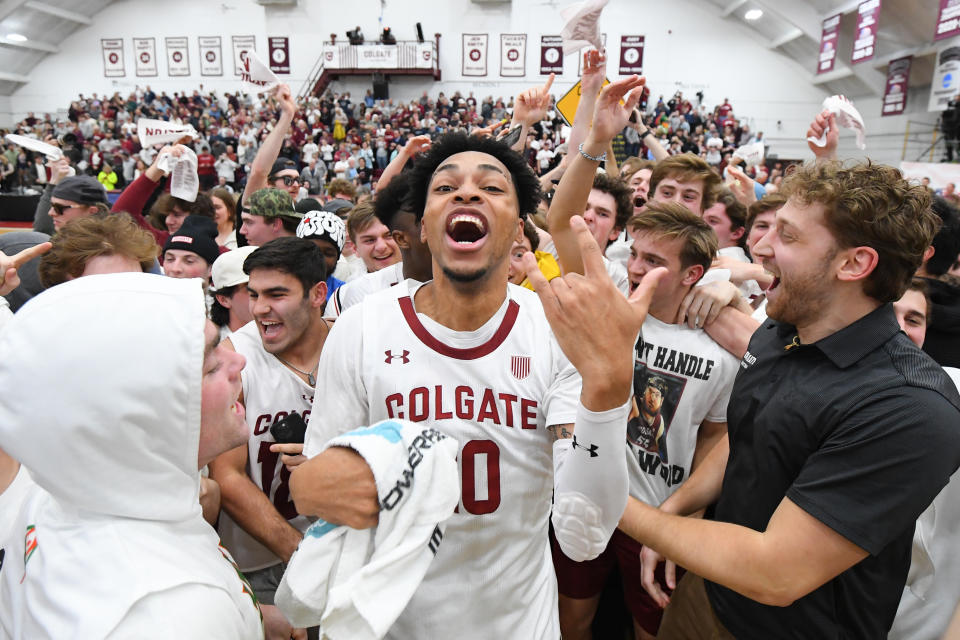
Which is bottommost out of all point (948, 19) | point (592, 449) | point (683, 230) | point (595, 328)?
point (592, 449)

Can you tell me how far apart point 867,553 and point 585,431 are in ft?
3.01

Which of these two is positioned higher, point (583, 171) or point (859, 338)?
point (583, 171)

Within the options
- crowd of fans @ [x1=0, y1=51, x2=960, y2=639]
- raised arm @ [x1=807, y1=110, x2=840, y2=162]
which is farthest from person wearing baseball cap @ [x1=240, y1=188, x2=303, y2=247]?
raised arm @ [x1=807, y1=110, x2=840, y2=162]

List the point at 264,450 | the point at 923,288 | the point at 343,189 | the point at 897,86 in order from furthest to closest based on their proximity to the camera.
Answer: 1. the point at 897,86
2. the point at 343,189
3. the point at 923,288
4. the point at 264,450

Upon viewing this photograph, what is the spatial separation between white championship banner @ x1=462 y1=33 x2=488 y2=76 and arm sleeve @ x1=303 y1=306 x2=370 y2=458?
97.9ft

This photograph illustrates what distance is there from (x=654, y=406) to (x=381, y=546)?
1.72 metres

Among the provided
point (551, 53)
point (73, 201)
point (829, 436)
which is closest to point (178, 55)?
point (551, 53)

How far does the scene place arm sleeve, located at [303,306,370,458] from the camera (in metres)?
1.77

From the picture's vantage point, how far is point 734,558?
1.65m

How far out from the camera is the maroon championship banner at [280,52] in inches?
1152

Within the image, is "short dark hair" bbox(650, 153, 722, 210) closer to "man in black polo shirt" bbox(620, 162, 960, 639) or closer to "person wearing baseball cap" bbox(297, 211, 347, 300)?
"man in black polo shirt" bbox(620, 162, 960, 639)

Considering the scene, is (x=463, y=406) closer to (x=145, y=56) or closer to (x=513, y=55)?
(x=513, y=55)

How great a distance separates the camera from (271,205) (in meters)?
4.60

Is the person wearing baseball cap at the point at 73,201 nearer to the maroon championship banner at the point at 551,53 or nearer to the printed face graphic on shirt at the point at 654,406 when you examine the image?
the printed face graphic on shirt at the point at 654,406
